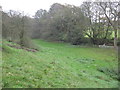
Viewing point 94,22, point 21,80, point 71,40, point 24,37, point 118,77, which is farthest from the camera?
point 71,40

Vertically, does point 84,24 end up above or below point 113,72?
above

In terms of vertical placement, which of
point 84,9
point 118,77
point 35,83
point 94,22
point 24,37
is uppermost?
point 84,9

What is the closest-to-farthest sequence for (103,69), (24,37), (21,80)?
(21,80), (103,69), (24,37)

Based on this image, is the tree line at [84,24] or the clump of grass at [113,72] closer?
the clump of grass at [113,72]

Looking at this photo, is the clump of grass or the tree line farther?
the tree line

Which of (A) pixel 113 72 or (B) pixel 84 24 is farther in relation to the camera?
(B) pixel 84 24

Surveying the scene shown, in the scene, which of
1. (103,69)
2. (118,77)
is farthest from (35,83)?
(103,69)

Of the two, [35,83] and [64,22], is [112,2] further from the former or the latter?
[35,83]

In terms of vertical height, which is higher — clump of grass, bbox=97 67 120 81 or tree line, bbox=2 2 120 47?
tree line, bbox=2 2 120 47

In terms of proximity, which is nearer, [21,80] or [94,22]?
[21,80]

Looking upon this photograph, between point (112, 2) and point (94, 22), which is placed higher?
point (112, 2)

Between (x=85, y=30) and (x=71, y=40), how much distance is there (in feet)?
12.3

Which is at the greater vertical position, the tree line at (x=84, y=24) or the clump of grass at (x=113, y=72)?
the tree line at (x=84, y=24)

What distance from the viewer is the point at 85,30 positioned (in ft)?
87.1
